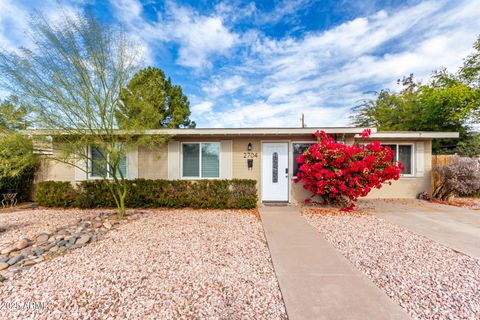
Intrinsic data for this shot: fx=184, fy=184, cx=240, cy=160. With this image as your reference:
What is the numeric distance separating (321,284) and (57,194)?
7.56 m

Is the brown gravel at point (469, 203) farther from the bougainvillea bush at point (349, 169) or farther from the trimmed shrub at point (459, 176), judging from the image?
the bougainvillea bush at point (349, 169)

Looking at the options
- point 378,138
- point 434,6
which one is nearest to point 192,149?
point 378,138

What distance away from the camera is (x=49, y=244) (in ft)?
10.5

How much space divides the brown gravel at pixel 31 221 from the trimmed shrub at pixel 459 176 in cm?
1135

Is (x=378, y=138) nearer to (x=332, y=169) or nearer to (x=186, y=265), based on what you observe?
(x=332, y=169)

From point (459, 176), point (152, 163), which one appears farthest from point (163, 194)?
point (459, 176)

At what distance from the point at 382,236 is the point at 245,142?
14.1 ft

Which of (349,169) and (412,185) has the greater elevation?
(349,169)

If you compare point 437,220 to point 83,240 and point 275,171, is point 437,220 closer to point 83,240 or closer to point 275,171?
point 275,171

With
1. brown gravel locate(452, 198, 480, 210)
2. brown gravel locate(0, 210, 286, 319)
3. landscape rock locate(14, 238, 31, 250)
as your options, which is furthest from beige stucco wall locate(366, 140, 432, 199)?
landscape rock locate(14, 238, 31, 250)

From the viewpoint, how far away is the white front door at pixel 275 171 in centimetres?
625

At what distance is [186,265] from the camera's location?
2.53m

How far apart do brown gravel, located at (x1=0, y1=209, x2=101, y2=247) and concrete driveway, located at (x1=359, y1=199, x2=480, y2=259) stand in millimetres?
7732

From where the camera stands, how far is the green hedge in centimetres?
567
